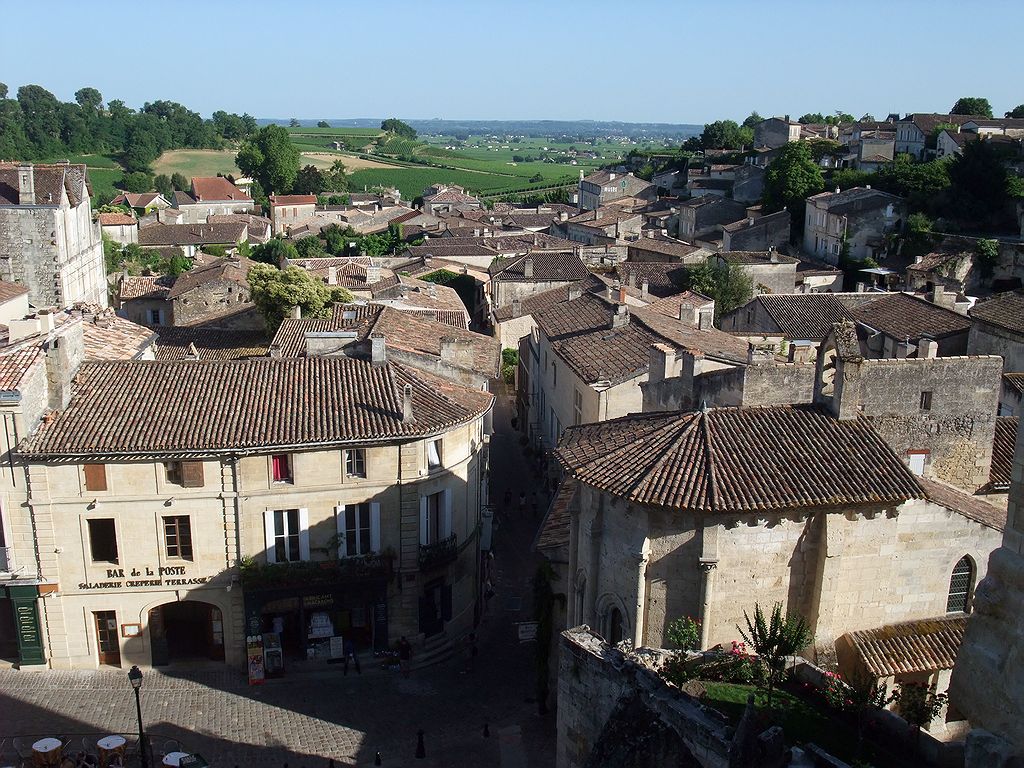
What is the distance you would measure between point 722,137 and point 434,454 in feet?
407

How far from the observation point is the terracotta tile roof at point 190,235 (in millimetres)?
104875

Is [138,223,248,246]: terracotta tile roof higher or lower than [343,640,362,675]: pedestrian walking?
higher

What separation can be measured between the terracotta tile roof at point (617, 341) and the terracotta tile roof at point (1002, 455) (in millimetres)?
9737

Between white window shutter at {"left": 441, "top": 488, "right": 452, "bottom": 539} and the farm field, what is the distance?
552 feet

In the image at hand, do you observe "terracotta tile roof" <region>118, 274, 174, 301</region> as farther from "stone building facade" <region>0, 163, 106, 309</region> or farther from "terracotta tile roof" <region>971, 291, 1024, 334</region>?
"terracotta tile roof" <region>971, 291, 1024, 334</region>

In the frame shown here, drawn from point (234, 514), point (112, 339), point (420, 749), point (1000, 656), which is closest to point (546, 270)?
point (112, 339)

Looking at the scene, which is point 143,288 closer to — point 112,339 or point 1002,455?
point 112,339

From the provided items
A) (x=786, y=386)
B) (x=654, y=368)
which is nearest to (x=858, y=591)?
(x=786, y=386)

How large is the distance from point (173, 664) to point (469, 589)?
341 inches

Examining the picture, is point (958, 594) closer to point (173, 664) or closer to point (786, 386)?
point (786, 386)

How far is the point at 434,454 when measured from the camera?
27.4 meters

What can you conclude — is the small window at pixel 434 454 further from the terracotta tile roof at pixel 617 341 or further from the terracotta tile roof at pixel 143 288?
the terracotta tile roof at pixel 143 288

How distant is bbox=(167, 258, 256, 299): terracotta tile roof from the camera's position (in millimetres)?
63594

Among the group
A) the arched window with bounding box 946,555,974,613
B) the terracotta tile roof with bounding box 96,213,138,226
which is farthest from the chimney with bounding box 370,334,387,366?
the terracotta tile roof with bounding box 96,213,138,226
